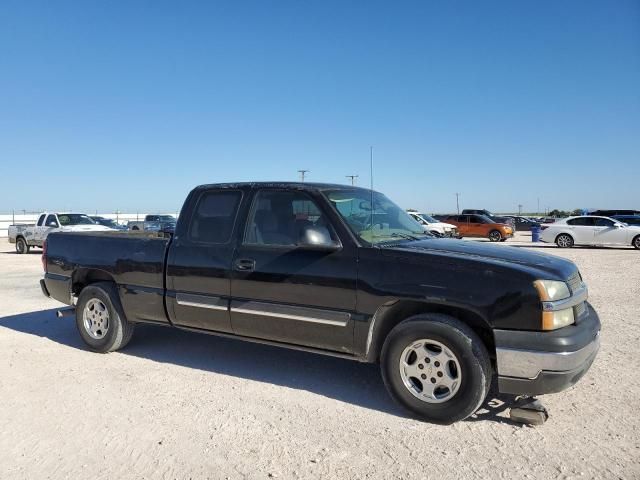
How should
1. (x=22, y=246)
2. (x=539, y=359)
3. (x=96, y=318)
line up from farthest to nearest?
(x=22, y=246) → (x=96, y=318) → (x=539, y=359)

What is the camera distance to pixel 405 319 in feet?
13.0

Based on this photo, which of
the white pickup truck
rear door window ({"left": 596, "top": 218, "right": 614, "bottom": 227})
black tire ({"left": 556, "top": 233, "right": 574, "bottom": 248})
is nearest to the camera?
the white pickup truck

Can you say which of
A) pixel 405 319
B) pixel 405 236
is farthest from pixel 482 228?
pixel 405 319

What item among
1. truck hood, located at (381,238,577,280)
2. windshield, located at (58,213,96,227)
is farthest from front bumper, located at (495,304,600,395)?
windshield, located at (58,213,96,227)

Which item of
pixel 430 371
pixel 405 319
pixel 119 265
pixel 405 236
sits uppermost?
pixel 405 236

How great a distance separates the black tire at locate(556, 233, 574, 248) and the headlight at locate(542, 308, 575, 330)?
72.1 ft

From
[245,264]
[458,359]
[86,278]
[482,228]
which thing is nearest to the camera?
[458,359]

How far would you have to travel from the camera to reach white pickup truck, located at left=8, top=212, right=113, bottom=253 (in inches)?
762

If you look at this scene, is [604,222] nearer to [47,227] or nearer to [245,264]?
[245,264]

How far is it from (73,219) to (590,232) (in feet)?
72.3

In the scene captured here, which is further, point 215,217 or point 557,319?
point 215,217

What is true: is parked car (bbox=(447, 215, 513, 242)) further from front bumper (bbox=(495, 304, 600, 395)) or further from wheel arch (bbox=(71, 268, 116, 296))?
front bumper (bbox=(495, 304, 600, 395))

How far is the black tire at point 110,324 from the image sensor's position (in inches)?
219

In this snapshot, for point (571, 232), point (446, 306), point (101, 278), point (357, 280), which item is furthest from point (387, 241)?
point (571, 232)
